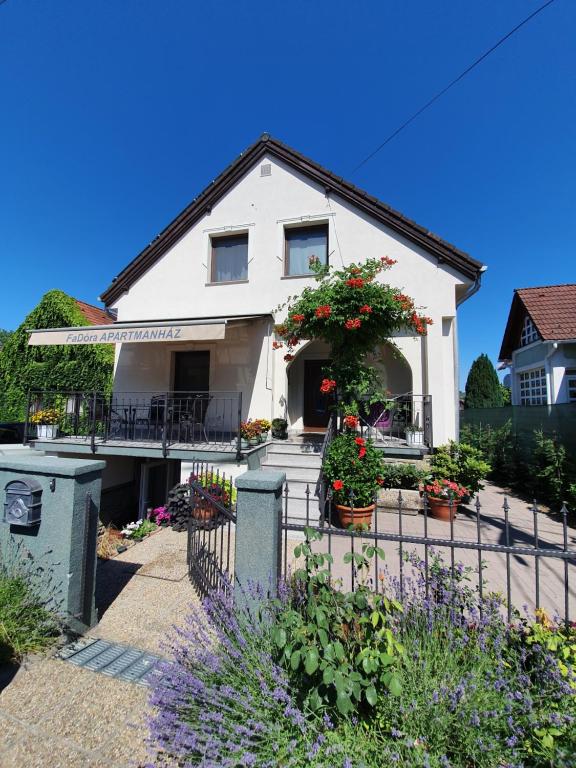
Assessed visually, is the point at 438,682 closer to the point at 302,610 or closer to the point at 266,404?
the point at 302,610

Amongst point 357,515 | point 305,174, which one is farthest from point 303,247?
point 357,515

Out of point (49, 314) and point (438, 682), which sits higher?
point (49, 314)

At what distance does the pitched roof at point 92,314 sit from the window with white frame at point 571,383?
2232cm

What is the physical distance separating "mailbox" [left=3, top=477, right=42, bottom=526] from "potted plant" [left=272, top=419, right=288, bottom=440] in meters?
7.27

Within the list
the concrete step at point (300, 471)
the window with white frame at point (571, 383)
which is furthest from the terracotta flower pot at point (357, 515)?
the window with white frame at point (571, 383)

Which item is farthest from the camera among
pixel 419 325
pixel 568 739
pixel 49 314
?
pixel 49 314

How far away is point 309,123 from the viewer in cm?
1186

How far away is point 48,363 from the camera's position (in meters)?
16.9

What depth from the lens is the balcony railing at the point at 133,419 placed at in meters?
10.3

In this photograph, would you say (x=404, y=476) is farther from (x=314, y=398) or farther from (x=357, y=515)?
(x=314, y=398)

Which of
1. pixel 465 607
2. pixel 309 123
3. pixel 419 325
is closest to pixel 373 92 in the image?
pixel 309 123

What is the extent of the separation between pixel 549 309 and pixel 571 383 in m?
4.03

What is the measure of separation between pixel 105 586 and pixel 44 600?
1420 mm

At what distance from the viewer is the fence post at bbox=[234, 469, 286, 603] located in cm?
347
